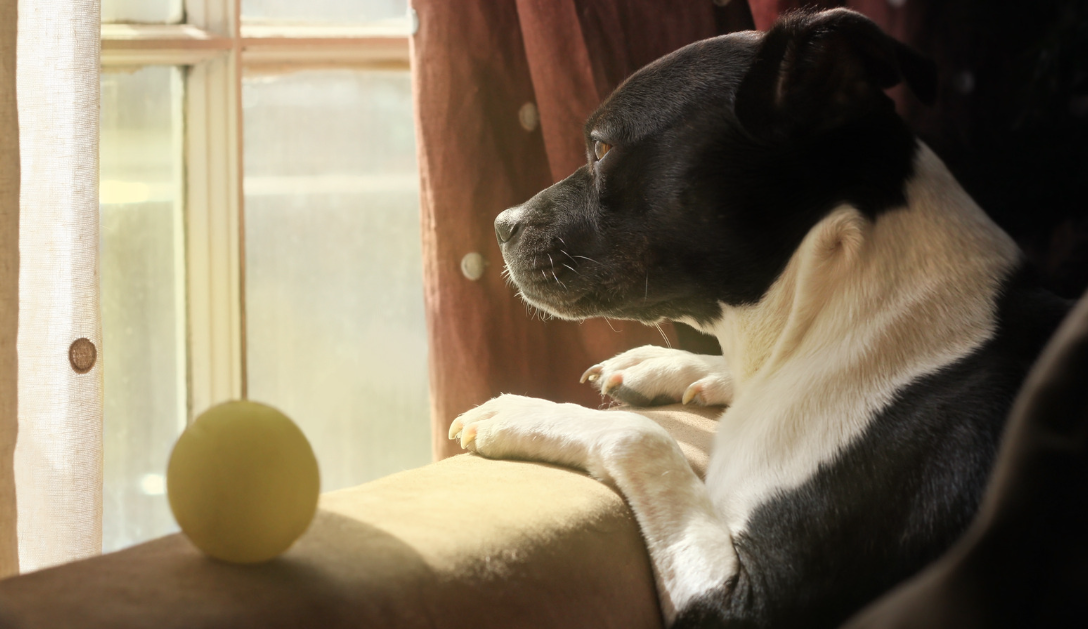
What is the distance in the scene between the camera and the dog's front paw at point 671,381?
4.13 ft

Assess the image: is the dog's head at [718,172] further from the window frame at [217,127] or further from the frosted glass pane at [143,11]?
the frosted glass pane at [143,11]

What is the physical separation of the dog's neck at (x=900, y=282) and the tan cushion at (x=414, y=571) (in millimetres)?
329

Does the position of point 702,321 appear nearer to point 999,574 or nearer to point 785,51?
point 785,51

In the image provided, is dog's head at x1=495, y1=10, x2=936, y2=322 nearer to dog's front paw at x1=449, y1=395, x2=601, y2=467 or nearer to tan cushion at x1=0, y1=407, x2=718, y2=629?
dog's front paw at x1=449, y1=395, x2=601, y2=467

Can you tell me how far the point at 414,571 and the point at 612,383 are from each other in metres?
0.75

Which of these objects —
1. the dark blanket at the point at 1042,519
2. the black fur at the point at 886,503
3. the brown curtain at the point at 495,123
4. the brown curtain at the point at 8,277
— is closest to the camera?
the dark blanket at the point at 1042,519

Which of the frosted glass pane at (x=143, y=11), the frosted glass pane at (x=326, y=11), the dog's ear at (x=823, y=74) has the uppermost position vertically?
the frosted glass pane at (x=326, y=11)

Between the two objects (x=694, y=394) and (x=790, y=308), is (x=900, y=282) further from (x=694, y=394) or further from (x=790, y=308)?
(x=694, y=394)

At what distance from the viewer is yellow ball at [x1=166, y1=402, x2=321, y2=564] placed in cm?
56

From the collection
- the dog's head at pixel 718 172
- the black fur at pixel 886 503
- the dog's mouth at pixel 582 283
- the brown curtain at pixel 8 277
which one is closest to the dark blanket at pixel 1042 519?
the black fur at pixel 886 503

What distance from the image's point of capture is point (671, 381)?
1285 millimetres

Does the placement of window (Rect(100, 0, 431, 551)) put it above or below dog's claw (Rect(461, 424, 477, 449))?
above

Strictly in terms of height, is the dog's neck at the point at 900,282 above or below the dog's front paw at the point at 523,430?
above

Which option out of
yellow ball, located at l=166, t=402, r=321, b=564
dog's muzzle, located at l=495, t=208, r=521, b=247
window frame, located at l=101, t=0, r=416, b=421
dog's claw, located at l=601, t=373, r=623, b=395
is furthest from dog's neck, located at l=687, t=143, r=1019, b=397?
window frame, located at l=101, t=0, r=416, b=421
